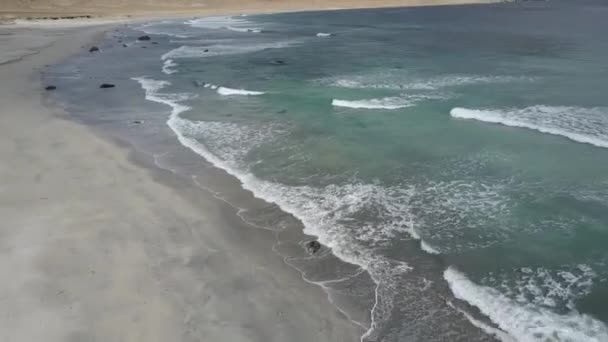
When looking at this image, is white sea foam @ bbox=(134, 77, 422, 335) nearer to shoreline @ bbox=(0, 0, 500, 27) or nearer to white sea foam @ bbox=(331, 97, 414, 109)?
white sea foam @ bbox=(331, 97, 414, 109)

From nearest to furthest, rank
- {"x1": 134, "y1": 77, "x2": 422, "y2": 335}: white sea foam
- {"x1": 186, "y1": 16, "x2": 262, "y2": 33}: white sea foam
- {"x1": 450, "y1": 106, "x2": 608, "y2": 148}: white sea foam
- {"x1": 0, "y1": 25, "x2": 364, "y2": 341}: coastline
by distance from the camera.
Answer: {"x1": 0, "y1": 25, "x2": 364, "y2": 341}: coastline → {"x1": 134, "y1": 77, "x2": 422, "y2": 335}: white sea foam → {"x1": 450, "y1": 106, "x2": 608, "y2": 148}: white sea foam → {"x1": 186, "y1": 16, "x2": 262, "y2": 33}: white sea foam

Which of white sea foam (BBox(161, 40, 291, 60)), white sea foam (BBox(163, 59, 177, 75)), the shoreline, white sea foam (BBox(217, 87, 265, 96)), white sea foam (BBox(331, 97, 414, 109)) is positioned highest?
white sea foam (BBox(331, 97, 414, 109))

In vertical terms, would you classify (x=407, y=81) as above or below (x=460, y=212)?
below

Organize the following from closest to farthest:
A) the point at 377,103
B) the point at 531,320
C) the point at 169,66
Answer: the point at 531,320
the point at 377,103
the point at 169,66

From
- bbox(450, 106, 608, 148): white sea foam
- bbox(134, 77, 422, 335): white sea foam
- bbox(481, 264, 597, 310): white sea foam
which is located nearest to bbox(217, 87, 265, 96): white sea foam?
bbox(134, 77, 422, 335): white sea foam

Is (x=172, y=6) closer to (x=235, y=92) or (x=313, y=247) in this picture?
(x=235, y=92)

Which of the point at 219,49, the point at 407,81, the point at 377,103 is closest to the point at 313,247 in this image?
the point at 377,103

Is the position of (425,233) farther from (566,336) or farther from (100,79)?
(100,79)
